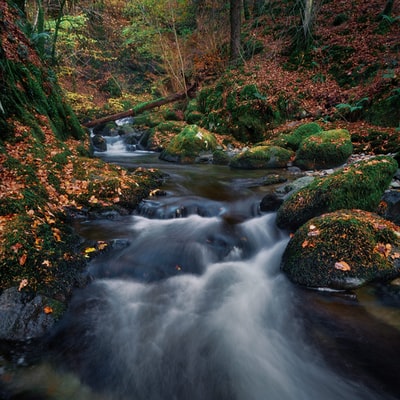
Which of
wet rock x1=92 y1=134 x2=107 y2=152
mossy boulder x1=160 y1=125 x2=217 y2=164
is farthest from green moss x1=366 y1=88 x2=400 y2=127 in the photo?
wet rock x1=92 y1=134 x2=107 y2=152

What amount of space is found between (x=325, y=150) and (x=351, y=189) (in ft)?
13.9

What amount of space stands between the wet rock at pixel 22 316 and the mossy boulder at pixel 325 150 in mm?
7670

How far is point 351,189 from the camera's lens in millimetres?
4289

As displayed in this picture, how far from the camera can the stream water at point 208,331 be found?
93.1 inches

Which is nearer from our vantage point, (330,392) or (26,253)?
(330,392)

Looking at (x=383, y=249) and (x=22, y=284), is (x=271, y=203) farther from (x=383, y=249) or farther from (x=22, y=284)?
(x=22, y=284)

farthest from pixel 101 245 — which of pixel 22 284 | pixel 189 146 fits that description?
pixel 189 146

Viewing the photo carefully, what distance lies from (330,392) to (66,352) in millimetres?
2368

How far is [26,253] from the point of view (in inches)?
121

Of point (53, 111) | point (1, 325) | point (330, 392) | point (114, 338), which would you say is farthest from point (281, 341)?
point (53, 111)

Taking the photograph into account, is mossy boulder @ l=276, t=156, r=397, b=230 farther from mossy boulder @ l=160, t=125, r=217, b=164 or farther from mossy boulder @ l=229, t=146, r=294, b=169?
mossy boulder @ l=160, t=125, r=217, b=164

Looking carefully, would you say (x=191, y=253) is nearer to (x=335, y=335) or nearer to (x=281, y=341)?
(x=281, y=341)

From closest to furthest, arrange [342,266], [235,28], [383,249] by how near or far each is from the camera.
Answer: [342,266]
[383,249]
[235,28]

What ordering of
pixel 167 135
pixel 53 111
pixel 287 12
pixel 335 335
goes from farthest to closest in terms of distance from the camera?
pixel 287 12 < pixel 167 135 < pixel 53 111 < pixel 335 335
